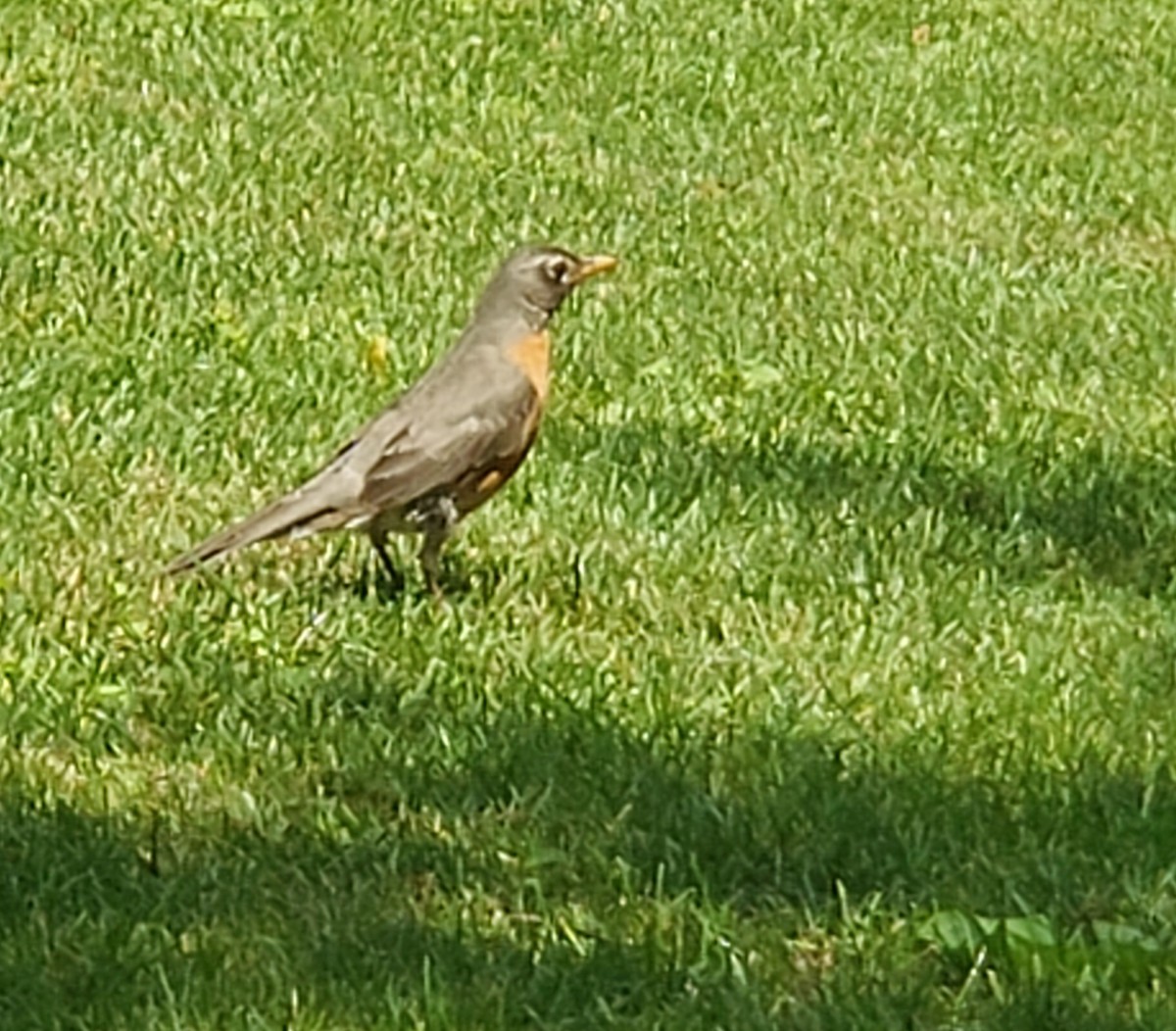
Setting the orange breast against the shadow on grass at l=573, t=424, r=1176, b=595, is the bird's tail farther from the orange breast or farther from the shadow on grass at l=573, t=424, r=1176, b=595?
the shadow on grass at l=573, t=424, r=1176, b=595

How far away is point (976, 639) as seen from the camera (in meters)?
6.85

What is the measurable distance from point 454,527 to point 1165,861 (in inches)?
86.5

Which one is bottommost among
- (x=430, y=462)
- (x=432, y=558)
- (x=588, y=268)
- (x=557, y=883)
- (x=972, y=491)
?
(x=972, y=491)

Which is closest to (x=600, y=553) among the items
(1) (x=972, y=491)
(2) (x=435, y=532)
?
(2) (x=435, y=532)

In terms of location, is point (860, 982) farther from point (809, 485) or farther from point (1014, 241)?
point (1014, 241)

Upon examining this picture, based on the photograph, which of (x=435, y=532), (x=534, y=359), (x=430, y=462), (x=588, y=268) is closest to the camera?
(x=430, y=462)

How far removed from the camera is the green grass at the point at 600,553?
5109 mm

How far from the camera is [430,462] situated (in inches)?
275

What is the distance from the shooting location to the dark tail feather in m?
6.81

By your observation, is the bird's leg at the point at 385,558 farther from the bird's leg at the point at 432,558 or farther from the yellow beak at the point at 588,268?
the yellow beak at the point at 588,268

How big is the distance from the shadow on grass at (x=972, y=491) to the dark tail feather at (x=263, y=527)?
1089 millimetres

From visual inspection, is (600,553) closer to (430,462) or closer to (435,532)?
(435,532)

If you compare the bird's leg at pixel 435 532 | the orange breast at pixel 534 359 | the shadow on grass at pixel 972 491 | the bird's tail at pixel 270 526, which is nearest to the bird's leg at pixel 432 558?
the bird's leg at pixel 435 532

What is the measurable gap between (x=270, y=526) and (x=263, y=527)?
2 centimetres
